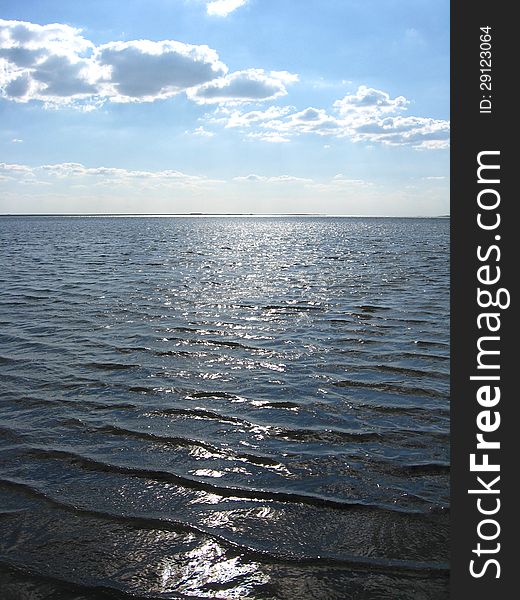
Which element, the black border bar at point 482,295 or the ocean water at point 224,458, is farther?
the ocean water at point 224,458

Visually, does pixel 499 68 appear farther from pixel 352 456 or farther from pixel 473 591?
pixel 352 456

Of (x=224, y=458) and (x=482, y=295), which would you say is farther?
(x=224, y=458)

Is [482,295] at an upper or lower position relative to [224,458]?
upper

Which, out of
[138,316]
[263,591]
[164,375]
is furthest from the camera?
[138,316]

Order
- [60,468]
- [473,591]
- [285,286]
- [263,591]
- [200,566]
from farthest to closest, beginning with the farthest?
[285,286] → [60,468] → [200,566] → [263,591] → [473,591]

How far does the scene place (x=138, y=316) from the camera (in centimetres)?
1847

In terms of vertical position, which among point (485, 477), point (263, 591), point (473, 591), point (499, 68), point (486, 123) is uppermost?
point (499, 68)

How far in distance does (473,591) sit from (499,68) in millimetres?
4023

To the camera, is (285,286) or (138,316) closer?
(138,316)

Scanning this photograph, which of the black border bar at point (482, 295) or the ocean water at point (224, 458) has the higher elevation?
the black border bar at point (482, 295)

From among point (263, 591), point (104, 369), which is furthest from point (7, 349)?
point (263, 591)

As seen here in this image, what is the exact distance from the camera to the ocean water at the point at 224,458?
5145 millimetres

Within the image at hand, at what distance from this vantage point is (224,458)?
7660mm

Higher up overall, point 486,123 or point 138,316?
point 486,123
